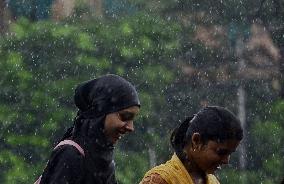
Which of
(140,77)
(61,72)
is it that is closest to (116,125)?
(61,72)

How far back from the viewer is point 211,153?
10.6 ft

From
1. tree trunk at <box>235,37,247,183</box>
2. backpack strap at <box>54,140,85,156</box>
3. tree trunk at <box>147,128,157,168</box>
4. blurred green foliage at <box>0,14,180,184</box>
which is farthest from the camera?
tree trunk at <box>235,37,247,183</box>

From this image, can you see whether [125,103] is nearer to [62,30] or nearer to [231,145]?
[231,145]

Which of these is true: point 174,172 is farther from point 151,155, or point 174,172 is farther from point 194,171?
point 151,155

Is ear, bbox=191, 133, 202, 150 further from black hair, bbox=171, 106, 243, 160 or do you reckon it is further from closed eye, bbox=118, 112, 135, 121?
closed eye, bbox=118, 112, 135, 121

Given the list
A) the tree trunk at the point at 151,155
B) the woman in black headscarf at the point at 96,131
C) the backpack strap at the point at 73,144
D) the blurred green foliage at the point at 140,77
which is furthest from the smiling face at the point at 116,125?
the tree trunk at the point at 151,155

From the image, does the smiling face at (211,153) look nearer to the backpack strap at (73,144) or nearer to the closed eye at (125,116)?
the closed eye at (125,116)

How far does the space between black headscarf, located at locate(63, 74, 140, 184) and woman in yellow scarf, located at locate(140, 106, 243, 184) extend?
9.9 inches

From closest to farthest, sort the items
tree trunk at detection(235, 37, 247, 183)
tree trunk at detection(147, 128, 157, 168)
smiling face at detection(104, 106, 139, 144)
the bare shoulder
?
the bare shoulder
smiling face at detection(104, 106, 139, 144)
tree trunk at detection(147, 128, 157, 168)
tree trunk at detection(235, 37, 247, 183)

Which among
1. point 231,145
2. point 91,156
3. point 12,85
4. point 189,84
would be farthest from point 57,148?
point 189,84

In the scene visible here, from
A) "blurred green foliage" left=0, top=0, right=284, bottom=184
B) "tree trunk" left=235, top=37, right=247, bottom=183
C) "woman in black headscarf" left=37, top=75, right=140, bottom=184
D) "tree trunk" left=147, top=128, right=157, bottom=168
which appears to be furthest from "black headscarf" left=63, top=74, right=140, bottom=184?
"tree trunk" left=235, top=37, right=247, bottom=183

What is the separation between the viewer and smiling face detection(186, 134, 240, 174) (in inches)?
127

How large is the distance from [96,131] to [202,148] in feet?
1.53

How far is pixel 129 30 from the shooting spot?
1745 cm
